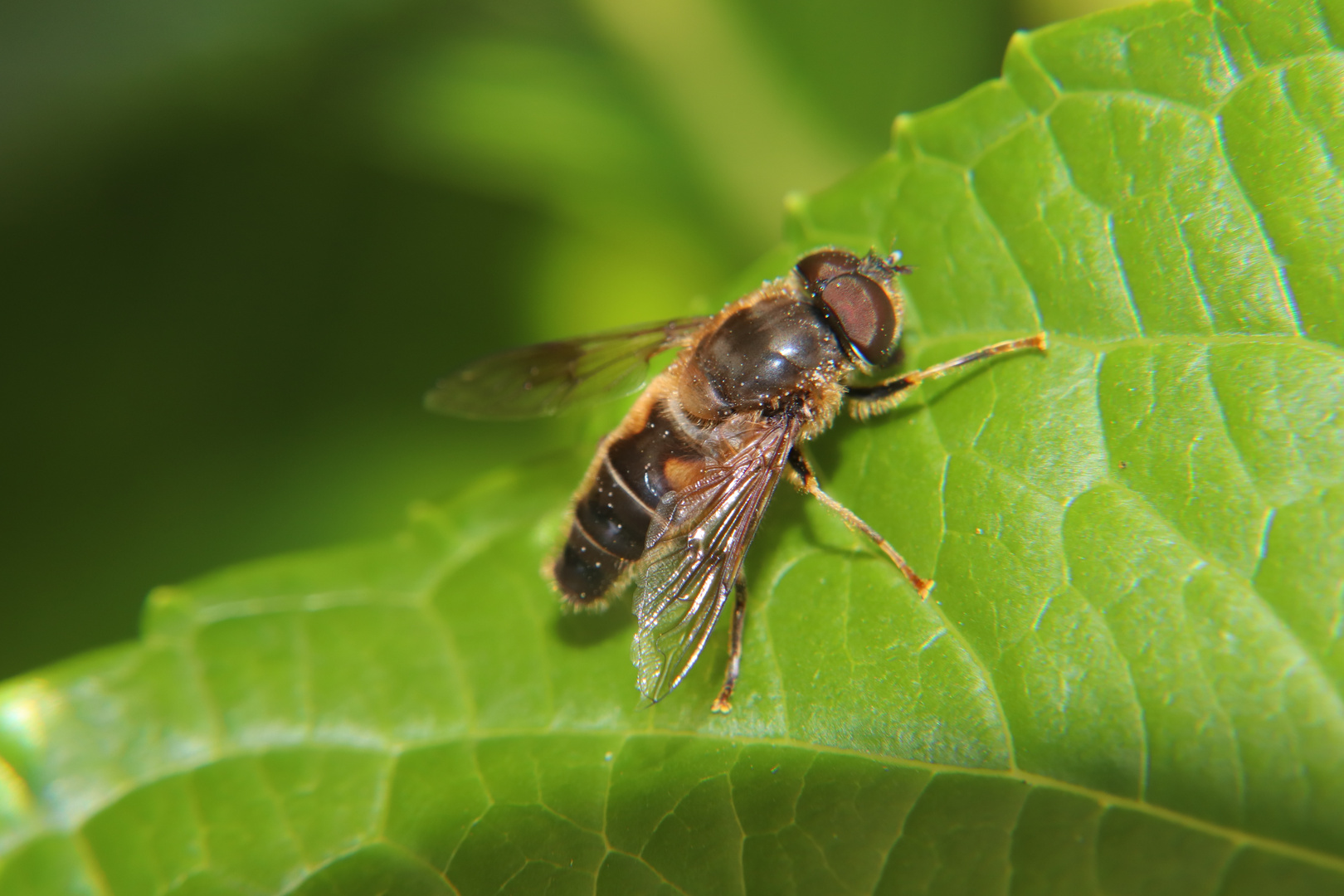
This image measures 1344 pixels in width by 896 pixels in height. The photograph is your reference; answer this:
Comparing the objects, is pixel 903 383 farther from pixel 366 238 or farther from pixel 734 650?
pixel 366 238

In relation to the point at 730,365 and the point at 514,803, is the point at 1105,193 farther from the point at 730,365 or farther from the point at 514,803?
the point at 514,803

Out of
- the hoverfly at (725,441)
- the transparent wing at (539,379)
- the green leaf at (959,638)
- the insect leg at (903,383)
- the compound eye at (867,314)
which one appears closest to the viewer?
the green leaf at (959,638)

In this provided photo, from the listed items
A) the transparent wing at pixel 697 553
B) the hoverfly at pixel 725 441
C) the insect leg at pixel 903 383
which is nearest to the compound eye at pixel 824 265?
the hoverfly at pixel 725 441


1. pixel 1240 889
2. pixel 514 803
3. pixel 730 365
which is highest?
→ pixel 730 365

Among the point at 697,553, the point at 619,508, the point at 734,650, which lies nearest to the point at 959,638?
the point at 734,650

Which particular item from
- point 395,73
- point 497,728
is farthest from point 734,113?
point 497,728

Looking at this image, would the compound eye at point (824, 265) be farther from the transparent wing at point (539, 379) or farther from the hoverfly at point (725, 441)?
the transparent wing at point (539, 379)

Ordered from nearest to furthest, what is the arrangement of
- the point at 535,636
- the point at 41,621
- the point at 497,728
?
the point at 497,728 < the point at 535,636 < the point at 41,621
